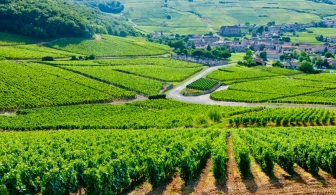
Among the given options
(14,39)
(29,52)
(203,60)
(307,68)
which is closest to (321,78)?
(307,68)

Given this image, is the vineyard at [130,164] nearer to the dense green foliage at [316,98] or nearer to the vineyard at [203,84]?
the dense green foliage at [316,98]

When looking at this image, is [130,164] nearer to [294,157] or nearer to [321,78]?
[294,157]

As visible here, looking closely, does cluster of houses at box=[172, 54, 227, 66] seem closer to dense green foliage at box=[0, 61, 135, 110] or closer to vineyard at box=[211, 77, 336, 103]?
vineyard at box=[211, 77, 336, 103]

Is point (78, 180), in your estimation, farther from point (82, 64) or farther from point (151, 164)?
point (82, 64)

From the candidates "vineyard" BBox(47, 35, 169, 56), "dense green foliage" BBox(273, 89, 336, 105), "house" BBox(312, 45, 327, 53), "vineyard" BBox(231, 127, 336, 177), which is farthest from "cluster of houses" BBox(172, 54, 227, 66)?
"vineyard" BBox(231, 127, 336, 177)

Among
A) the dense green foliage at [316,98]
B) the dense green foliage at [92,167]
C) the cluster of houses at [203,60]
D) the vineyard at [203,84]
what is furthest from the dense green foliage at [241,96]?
the cluster of houses at [203,60]
